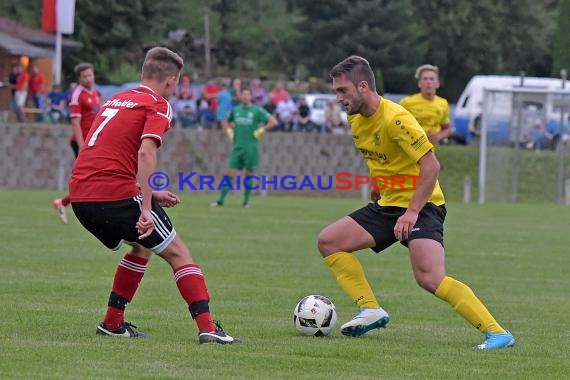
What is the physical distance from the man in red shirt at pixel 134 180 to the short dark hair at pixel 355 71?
1.07 metres

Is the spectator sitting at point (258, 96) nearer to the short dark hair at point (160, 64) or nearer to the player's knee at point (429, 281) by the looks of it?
the player's knee at point (429, 281)

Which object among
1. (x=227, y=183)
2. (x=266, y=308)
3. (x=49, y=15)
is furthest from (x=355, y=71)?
(x=49, y=15)

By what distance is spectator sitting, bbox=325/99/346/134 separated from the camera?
37.0m

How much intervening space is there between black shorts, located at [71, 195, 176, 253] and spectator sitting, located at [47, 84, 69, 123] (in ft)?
83.7

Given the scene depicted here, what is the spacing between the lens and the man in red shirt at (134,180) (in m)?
7.71

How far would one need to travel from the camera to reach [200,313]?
25.9 ft

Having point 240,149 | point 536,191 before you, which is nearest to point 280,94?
point 536,191

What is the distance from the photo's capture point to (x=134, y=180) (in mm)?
7863

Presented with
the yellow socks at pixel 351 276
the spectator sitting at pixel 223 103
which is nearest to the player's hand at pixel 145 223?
the yellow socks at pixel 351 276

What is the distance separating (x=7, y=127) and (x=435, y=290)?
24790mm

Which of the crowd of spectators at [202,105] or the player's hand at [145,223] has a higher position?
the crowd of spectators at [202,105]

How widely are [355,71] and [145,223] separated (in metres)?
1.75

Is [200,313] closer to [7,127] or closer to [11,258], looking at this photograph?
[11,258]

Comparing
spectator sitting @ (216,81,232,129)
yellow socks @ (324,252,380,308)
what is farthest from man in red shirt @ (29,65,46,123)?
yellow socks @ (324,252,380,308)
